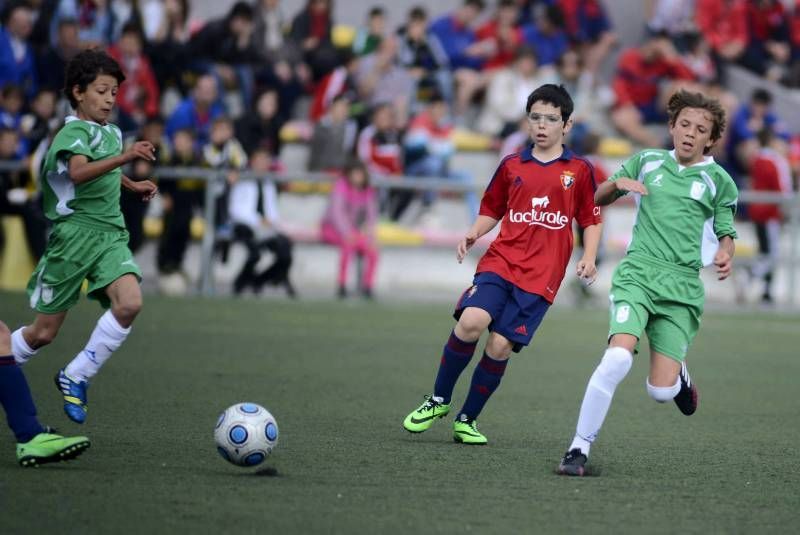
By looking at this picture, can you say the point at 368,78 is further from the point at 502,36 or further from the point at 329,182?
the point at 329,182

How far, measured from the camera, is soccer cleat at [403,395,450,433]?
7117mm

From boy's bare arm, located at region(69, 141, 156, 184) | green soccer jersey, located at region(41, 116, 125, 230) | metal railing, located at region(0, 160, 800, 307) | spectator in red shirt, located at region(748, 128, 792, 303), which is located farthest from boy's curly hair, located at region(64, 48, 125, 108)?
spectator in red shirt, located at region(748, 128, 792, 303)

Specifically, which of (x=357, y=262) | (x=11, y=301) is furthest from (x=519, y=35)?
(x=11, y=301)

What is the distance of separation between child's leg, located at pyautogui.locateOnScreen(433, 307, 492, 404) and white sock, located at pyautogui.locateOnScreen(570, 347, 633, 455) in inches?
35.9

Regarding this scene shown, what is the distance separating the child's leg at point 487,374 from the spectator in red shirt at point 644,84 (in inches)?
508

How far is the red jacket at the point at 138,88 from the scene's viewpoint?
16297 millimetres

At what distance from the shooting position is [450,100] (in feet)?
62.7

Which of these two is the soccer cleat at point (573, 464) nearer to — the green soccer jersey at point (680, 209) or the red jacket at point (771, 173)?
the green soccer jersey at point (680, 209)

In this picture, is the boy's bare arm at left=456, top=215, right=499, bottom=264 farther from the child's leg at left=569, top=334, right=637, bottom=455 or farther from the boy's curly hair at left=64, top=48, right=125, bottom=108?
the boy's curly hair at left=64, top=48, right=125, bottom=108

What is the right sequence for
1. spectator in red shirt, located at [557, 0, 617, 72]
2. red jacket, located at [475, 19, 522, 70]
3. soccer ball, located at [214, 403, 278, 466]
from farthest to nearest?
1. spectator in red shirt, located at [557, 0, 617, 72]
2. red jacket, located at [475, 19, 522, 70]
3. soccer ball, located at [214, 403, 278, 466]

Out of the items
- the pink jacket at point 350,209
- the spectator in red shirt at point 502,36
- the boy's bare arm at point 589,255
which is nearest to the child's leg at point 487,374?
the boy's bare arm at point 589,255

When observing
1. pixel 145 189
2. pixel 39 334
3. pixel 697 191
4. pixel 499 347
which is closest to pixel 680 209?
pixel 697 191

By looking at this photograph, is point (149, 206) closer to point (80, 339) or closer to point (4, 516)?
point (80, 339)

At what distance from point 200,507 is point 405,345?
6.79 m
